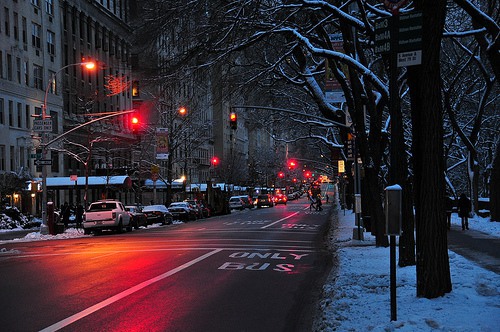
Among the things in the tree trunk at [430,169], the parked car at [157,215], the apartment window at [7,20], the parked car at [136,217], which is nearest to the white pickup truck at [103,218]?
the parked car at [136,217]

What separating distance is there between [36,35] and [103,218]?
29.4 metres

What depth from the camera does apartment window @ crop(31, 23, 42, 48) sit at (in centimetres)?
5203

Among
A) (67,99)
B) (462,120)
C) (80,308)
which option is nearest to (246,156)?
(67,99)

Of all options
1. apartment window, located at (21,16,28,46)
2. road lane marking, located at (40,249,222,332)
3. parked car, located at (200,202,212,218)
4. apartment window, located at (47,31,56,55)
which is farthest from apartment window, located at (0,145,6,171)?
road lane marking, located at (40,249,222,332)

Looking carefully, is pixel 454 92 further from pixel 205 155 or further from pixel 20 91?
pixel 205 155

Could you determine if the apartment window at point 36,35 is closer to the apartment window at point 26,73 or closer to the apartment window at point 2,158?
the apartment window at point 26,73

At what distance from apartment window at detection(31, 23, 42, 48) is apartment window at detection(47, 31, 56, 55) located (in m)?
1.64

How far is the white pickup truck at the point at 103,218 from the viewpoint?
30281 millimetres

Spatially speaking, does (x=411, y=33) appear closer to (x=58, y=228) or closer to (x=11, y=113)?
(x=58, y=228)

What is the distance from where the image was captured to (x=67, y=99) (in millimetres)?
58125

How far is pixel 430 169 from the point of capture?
8633mm

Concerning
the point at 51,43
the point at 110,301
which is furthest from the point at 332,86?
the point at 51,43

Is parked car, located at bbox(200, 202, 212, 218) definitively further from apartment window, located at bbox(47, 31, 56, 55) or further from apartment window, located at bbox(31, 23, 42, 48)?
apartment window, located at bbox(31, 23, 42, 48)

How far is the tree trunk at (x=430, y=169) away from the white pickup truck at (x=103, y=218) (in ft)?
78.1
